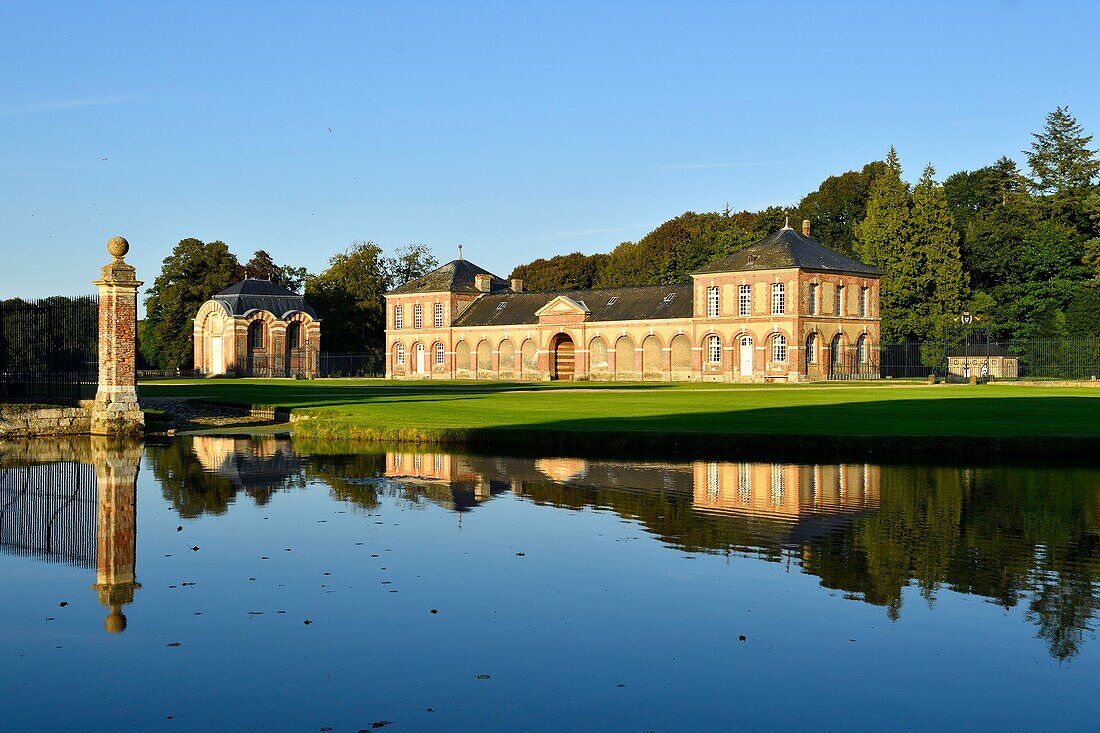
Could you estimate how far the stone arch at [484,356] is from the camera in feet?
249

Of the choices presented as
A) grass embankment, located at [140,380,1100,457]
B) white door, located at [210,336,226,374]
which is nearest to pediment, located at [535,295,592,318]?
white door, located at [210,336,226,374]

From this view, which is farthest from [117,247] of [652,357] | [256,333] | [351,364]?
[351,364]

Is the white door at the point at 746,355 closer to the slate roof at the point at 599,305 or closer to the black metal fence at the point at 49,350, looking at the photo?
the slate roof at the point at 599,305

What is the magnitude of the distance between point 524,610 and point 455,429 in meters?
13.8

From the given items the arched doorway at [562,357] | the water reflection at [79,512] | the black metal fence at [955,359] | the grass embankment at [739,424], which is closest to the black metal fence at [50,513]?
the water reflection at [79,512]

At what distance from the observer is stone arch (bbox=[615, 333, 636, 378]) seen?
68.2m

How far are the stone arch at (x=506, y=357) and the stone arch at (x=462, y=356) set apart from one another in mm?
2875

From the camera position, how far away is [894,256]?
2667 inches

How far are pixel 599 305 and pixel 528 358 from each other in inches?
244

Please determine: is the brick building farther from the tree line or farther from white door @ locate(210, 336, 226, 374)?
white door @ locate(210, 336, 226, 374)

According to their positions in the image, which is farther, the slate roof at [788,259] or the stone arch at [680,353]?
the stone arch at [680,353]

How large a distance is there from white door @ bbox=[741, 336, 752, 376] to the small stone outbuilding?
32.0 m

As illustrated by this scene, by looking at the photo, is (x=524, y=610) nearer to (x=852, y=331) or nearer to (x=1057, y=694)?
(x=1057, y=694)

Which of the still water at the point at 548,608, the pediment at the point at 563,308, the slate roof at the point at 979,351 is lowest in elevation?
the still water at the point at 548,608
